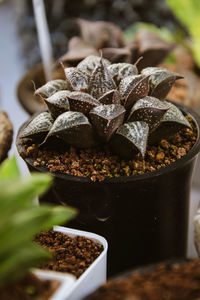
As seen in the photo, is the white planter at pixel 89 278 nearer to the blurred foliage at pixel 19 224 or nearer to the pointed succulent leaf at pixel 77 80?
the blurred foliage at pixel 19 224

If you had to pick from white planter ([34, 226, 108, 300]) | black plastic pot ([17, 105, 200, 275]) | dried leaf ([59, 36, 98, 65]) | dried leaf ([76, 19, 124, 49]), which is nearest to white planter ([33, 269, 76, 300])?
white planter ([34, 226, 108, 300])

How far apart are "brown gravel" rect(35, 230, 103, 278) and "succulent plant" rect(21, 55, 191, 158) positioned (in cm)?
13

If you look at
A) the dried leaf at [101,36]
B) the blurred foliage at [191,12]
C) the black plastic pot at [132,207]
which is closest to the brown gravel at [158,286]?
the black plastic pot at [132,207]

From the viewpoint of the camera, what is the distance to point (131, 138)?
1.76ft

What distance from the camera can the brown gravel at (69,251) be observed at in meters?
0.48

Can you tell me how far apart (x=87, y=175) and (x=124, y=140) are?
0.07 metres

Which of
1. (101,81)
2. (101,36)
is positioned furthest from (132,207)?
(101,36)

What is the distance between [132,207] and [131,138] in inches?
3.5

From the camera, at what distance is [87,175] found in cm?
55

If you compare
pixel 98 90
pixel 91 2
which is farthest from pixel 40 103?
pixel 91 2

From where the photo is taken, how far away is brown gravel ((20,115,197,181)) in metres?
0.56

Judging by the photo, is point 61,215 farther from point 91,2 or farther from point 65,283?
point 91,2

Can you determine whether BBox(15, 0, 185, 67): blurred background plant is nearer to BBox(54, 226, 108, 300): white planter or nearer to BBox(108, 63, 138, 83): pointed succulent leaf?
BBox(108, 63, 138, 83): pointed succulent leaf

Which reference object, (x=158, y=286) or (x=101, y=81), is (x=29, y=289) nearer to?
(x=158, y=286)
